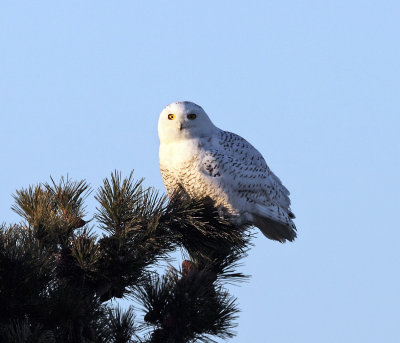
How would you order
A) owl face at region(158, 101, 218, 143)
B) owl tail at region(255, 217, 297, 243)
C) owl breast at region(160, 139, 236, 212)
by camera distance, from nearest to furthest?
owl breast at region(160, 139, 236, 212), owl face at region(158, 101, 218, 143), owl tail at region(255, 217, 297, 243)

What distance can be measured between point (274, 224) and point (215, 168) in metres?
0.93

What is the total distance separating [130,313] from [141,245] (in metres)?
0.63

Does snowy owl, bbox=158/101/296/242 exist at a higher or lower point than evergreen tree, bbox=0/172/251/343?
higher

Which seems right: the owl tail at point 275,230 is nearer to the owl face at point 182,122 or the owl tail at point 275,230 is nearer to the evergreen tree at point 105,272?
the owl face at point 182,122

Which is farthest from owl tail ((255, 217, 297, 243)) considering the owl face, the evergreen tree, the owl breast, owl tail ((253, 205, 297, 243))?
the evergreen tree

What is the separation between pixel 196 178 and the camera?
274 inches

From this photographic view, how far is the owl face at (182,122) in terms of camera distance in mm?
7141

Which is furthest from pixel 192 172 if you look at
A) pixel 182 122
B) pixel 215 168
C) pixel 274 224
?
pixel 274 224

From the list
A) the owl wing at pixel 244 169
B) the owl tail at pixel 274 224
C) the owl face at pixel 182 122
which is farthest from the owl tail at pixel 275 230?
the owl face at pixel 182 122

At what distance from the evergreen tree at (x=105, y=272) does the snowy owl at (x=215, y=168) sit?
1351mm

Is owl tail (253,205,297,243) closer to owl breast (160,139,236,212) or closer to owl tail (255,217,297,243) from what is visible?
owl tail (255,217,297,243)

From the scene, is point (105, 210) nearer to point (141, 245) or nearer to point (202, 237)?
point (141, 245)

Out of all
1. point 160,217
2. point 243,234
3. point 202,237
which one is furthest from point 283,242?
point 160,217

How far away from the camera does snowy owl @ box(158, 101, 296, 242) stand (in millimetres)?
7020
